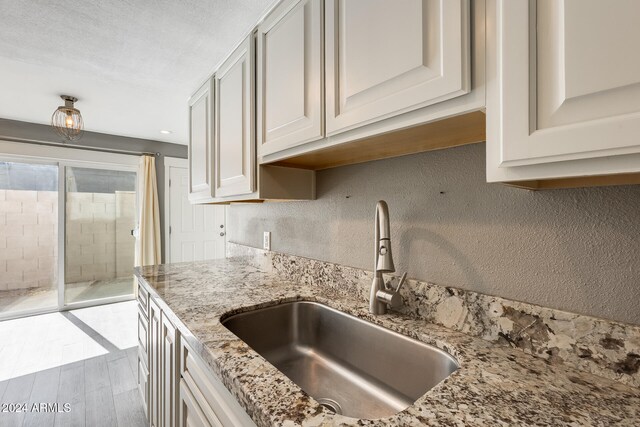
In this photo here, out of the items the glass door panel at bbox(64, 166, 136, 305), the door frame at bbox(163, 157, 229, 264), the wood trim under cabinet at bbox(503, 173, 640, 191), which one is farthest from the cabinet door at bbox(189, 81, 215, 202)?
the glass door panel at bbox(64, 166, 136, 305)

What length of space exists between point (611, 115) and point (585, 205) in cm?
37

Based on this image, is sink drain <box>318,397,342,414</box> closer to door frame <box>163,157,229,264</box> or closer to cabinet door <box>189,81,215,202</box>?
cabinet door <box>189,81,215,202</box>

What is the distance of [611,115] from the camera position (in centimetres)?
43

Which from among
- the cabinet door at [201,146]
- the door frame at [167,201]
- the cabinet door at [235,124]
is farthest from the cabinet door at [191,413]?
the door frame at [167,201]

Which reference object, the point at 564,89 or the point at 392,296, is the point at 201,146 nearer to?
the point at 392,296

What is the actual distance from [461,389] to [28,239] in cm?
479

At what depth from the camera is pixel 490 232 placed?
2.86 feet

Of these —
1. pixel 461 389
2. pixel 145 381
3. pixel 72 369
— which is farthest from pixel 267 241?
pixel 72 369

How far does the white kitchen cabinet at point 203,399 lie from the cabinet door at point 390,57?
2.62 feet

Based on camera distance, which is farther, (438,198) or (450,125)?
(438,198)

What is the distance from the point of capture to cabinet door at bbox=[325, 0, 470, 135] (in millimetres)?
626

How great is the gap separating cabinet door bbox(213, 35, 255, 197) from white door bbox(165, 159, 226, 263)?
2869mm

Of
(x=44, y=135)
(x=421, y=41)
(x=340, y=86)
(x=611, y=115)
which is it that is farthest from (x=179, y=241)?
(x=611, y=115)

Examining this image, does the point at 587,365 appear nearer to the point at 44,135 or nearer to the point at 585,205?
the point at 585,205
